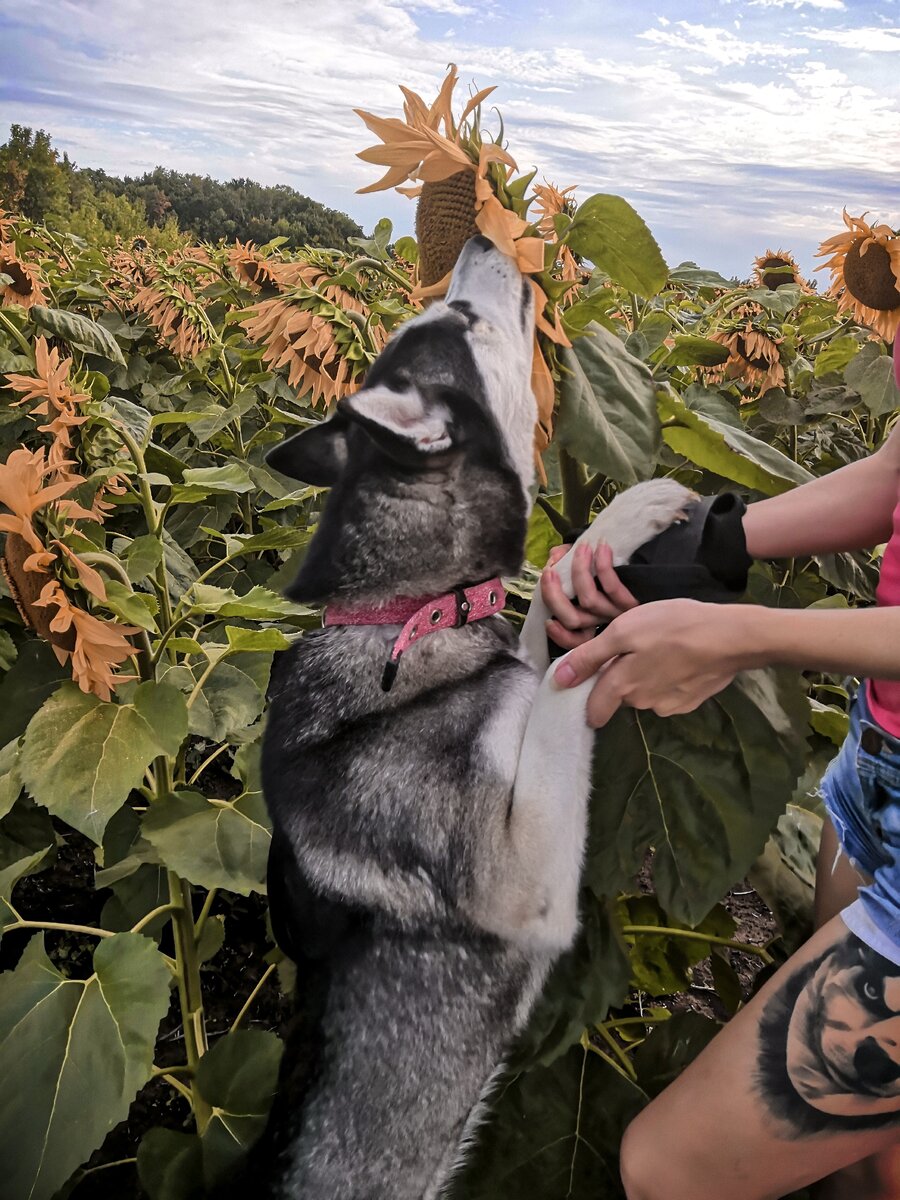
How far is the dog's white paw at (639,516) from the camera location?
1118 mm

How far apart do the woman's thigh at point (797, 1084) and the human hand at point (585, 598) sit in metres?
0.46

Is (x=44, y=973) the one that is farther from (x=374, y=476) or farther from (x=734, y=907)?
(x=734, y=907)

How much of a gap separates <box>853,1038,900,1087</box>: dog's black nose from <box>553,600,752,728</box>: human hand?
17.4 inches

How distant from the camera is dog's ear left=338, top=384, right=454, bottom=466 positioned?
0.94 m

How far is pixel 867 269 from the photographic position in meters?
2.62

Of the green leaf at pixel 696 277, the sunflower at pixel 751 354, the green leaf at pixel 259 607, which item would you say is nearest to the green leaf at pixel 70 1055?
the green leaf at pixel 259 607

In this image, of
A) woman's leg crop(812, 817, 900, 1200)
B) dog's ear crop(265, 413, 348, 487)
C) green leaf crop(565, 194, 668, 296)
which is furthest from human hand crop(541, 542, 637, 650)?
woman's leg crop(812, 817, 900, 1200)

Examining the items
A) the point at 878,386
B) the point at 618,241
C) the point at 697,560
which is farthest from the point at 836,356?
the point at 697,560

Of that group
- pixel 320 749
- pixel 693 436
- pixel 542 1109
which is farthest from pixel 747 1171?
pixel 693 436

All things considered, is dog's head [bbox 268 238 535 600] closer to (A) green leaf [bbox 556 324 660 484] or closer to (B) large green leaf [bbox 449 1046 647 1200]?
(A) green leaf [bbox 556 324 660 484]

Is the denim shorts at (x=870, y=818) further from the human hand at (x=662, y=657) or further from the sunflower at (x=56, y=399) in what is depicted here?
the sunflower at (x=56, y=399)

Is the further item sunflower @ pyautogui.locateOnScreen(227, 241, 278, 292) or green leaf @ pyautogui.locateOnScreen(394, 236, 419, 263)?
sunflower @ pyautogui.locateOnScreen(227, 241, 278, 292)

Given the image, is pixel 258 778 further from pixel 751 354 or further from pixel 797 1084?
pixel 751 354

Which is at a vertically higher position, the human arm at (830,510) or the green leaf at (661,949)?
the human arm at (830,510)
